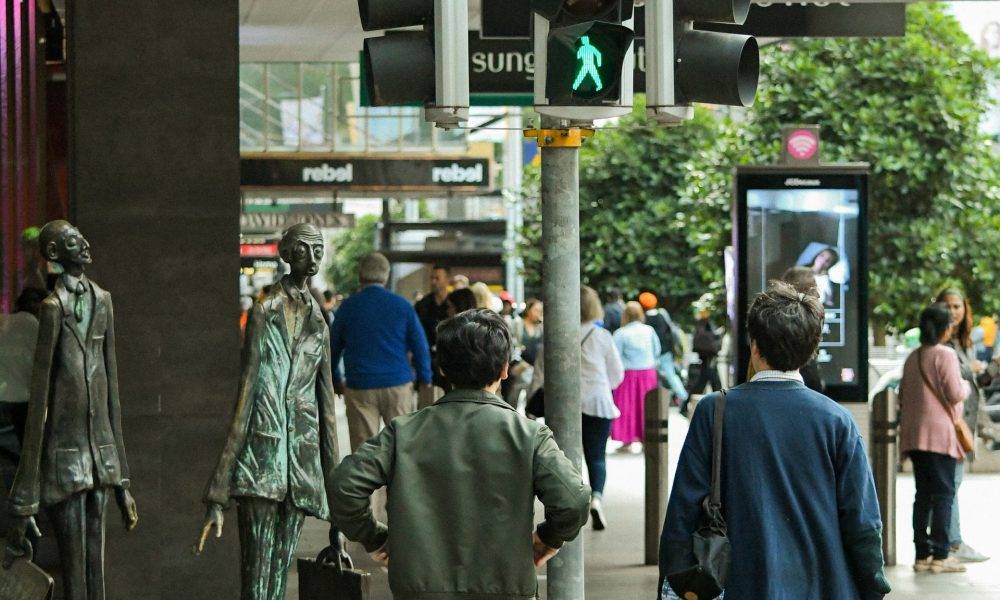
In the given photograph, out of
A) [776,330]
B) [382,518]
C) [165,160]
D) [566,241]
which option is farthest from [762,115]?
[776,330]

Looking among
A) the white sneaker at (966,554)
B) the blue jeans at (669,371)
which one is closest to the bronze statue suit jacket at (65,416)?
the white sneaker at (966,554)

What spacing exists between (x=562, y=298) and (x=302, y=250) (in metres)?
1.04

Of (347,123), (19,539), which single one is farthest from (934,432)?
(347,123)

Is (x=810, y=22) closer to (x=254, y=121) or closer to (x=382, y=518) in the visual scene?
(x=382, y=518)

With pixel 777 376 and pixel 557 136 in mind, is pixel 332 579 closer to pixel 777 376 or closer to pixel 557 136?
pixel 557 136

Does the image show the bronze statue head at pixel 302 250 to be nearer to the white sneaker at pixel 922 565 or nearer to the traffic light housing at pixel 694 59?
the traffic light housing at pixel 694 59

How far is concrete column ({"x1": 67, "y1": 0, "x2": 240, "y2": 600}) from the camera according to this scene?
8898 millimetres

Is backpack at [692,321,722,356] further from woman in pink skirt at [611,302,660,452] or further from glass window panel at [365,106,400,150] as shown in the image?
glass window panel at [365,106,400,150]

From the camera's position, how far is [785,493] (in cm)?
478

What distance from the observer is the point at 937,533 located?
10742 millimetres

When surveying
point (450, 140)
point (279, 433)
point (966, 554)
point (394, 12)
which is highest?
point (450, 140)

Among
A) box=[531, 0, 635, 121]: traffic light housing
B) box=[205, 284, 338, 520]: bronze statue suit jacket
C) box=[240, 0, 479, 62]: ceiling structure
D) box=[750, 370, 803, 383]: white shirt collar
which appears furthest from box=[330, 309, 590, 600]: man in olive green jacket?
box=[240, 0, 479, 62]: ceiling structure

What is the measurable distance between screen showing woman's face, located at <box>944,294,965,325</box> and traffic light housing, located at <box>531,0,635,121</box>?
6208 mm

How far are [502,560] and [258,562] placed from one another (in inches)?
93.5
